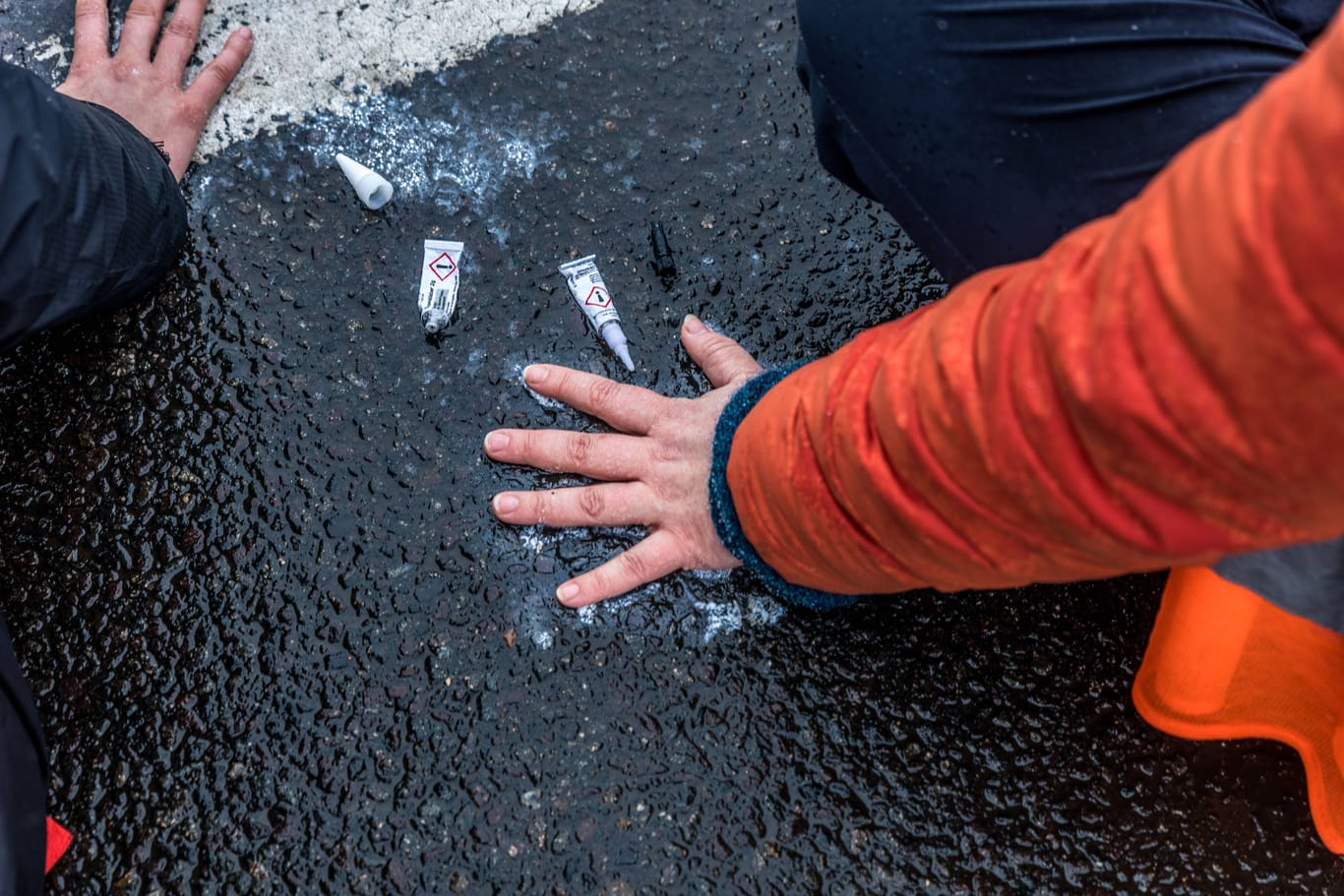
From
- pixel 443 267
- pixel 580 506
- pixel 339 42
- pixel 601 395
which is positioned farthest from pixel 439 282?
pixel 339 42

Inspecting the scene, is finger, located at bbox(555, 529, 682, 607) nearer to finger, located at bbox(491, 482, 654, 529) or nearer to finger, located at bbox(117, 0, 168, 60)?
finger, located at bbox(491, 482, 654, 529)

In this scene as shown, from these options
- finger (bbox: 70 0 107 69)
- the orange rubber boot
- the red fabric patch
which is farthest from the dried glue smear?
the orange rubber boot

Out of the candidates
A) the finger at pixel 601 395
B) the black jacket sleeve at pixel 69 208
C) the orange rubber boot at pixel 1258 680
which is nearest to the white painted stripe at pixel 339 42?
the black jacket sleeve at pixel 69 208

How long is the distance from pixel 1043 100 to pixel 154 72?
Result: 1.76m

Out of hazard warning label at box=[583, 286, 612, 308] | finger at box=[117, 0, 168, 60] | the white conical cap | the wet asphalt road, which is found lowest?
the wet asphalt road

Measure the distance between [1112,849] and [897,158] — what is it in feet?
3.86

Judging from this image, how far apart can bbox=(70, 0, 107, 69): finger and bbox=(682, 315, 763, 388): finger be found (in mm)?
1376

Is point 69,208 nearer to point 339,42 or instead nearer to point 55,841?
point 339,42

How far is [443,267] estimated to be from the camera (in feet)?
6.02

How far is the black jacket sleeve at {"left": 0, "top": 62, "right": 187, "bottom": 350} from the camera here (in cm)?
137

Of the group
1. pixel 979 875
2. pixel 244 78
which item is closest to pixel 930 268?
pixel 979 875

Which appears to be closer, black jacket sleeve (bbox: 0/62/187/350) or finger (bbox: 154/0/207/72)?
black jacket sleeve (bbox: 0/62/187/350)

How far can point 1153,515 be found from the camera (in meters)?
0.92

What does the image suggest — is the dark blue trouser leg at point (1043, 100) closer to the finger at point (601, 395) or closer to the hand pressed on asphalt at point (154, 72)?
the finger at point (601, 395)
